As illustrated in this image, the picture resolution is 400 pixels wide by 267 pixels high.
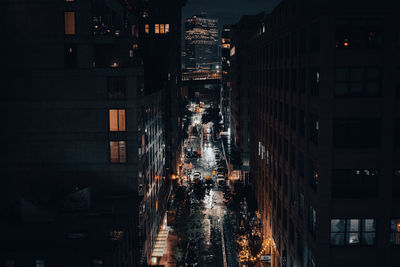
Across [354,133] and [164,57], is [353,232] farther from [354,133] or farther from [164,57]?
[164,57]

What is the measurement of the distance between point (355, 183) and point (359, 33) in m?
10.9

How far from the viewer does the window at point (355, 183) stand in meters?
28.4

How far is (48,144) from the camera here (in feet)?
146

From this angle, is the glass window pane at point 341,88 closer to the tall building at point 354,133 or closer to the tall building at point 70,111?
the tall building at point 354,133

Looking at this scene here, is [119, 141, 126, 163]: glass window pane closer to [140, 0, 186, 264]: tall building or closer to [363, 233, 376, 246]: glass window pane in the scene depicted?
[140, 0, 186, 264]: tall building

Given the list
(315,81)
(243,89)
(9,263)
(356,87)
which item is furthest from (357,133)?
(243,89)

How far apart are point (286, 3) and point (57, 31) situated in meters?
25.5

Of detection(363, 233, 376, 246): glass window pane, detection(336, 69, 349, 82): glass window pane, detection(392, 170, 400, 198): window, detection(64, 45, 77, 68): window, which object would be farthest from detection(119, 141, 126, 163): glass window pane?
detection(392, 170, 400, 198): window

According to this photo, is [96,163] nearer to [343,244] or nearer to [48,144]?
[48,144]

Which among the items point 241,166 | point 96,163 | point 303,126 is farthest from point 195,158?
point 303,126

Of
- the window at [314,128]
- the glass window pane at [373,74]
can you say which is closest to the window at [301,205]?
the window at [314,128]

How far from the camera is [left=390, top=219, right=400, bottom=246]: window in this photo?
93.9 feet

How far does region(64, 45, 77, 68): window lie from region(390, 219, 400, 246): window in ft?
116

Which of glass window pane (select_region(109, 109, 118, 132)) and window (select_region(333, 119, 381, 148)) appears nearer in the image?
window (select_region(333, 119, 381, 148))
